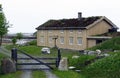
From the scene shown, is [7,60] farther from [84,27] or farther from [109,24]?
[109,24]

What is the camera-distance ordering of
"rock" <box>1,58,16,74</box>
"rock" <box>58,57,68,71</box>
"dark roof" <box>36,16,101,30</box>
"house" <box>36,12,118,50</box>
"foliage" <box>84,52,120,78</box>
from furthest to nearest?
"dark roof" <box>36,16,101,30</box> < "house" <box>36,12,118,50</box> < "rock" <box>58,57,68,71</box> < "rock" <box>1,58,16,74</box> < "foliage" <box>84,52,120,78</box>

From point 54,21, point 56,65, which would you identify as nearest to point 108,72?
point 56,65

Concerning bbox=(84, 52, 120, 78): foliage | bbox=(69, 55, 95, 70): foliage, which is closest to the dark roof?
bbox=(69, 55, 95, 70): foliage

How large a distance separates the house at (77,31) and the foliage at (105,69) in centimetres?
3924

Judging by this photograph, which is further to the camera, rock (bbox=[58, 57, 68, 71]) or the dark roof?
the dark roof

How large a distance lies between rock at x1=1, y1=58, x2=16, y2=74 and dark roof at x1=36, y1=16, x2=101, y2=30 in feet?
144

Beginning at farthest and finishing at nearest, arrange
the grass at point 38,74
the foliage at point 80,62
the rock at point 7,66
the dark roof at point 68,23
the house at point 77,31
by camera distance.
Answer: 1. the dark roof at point 68,23
2. the house at point 77,31
3. the foliage at point 80,62
4. the rock at point 7,66
5. the grass at point 38,74

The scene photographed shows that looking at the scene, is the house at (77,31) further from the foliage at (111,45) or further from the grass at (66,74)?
the grass at (66,74)

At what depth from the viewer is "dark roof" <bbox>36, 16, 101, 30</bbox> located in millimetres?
75438

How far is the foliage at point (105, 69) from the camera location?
29.2 metres

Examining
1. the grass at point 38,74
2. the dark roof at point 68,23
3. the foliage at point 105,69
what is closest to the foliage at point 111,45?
the dark roof at point 68,23

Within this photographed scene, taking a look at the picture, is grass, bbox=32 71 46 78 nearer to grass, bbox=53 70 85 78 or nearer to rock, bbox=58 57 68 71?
grass, bbox=53 70 85 78

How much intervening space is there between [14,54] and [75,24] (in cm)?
4655

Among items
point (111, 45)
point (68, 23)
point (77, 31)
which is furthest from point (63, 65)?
point (68, 23)
